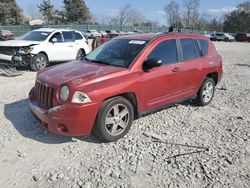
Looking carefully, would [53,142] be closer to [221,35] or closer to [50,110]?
[50,110]

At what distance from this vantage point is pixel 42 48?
12.0 metres

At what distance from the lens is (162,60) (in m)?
5.96

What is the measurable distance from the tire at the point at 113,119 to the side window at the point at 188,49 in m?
1.95

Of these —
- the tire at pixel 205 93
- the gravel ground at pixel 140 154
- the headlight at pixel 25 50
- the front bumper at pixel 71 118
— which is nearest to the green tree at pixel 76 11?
the headlight at pixel 25 50

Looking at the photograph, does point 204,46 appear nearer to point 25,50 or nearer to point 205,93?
point 205,93

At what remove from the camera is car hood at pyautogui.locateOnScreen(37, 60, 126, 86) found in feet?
16.4

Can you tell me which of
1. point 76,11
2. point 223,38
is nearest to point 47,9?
point 76,11

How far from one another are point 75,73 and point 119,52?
3.58 feet

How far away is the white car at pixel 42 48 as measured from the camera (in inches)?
452

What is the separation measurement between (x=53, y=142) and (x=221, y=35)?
58.1 m

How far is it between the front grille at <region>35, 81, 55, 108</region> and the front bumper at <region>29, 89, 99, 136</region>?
0.17 meters

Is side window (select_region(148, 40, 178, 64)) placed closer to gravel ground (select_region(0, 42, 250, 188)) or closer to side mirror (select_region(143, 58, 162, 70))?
side mirror (select_region(143, 58, 162, 70))

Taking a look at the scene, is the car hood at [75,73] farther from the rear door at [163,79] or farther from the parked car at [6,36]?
the parked car at [6,36]

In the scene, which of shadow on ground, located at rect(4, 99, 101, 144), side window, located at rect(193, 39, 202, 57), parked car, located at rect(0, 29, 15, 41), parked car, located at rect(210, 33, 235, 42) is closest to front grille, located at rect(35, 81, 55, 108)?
shadow on ground, located at rect(4, 99, 101, 144)
